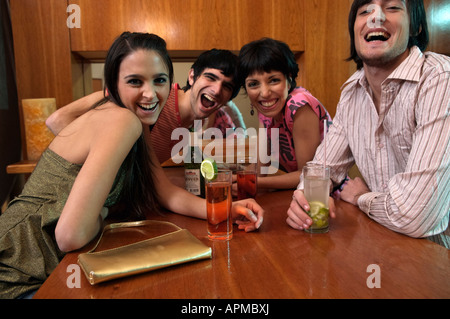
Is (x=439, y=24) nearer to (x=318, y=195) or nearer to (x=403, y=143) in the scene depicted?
(x=403, y=143)

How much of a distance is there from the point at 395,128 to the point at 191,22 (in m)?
1.94

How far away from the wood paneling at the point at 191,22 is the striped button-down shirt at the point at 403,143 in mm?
1544

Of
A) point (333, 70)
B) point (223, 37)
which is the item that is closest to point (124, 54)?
point (223, 37)

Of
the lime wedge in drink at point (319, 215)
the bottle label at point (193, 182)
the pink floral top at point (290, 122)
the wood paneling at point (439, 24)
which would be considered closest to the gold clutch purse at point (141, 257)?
the lime wedge in drink at point (319, 215)

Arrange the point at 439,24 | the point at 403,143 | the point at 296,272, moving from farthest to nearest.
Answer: the point at 439,24, the point at 403,143, the point at 296,272

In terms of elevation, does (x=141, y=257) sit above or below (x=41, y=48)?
below

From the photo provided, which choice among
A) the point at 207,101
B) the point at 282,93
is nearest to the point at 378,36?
the point at 282,93

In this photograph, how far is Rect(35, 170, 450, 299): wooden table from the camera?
652mm

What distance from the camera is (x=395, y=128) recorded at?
4.15 feet

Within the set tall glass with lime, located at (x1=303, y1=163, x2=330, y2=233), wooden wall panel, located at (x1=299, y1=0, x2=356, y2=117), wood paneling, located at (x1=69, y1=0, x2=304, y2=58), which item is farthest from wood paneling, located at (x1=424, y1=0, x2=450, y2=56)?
tall glass with lime, located at (x1=303, y1=163, x2=330, y2=233)

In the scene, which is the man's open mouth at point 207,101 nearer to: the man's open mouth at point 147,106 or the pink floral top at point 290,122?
the pink floral top at point 290,122

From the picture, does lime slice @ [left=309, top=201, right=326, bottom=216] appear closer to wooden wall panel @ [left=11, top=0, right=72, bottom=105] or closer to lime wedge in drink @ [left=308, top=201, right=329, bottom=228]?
lime wedge in drink @ [left=308, top=201, right=329, bottom=228]

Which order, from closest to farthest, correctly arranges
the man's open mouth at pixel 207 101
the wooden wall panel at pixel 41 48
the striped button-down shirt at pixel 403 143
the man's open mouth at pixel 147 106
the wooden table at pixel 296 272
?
the wooden table at pixel 296 272 → the striped button-down shirt at pixel 403 143 → the man's open mouth at pixel 147 106 → the man's open mouth at pixel 207 101 → the wooden wall panel at pixel 41 48

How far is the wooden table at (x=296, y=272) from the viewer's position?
652mm
